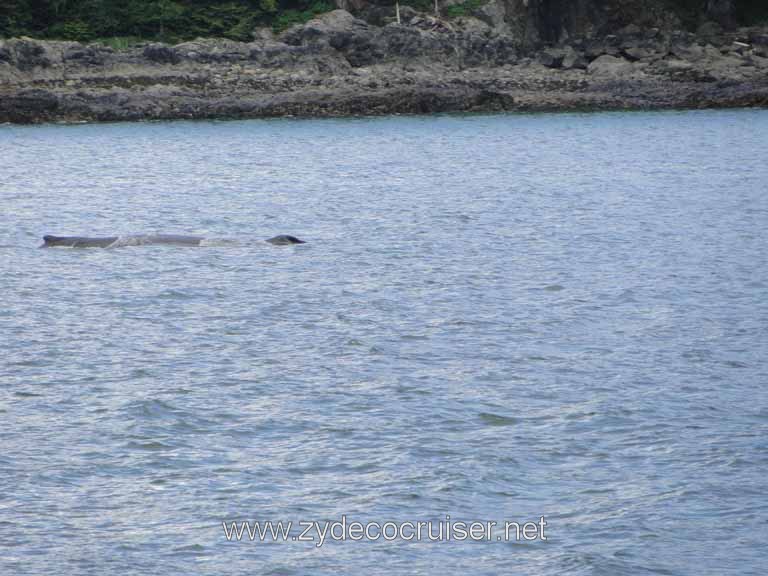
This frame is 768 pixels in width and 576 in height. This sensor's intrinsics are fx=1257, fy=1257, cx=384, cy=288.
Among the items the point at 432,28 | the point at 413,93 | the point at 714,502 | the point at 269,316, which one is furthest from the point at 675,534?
the point at 432,28

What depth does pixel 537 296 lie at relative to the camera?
17375mm

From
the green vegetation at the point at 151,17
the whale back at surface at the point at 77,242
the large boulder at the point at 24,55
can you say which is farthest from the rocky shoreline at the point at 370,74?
the whale back at surface at the point at 77,242

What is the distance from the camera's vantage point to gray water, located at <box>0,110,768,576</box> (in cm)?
872

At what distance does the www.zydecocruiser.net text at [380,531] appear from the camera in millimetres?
8656

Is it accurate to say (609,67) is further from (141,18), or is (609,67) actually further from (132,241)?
(132,241)

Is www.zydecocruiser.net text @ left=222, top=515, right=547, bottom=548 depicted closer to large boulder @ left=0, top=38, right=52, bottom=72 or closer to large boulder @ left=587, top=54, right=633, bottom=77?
large boulder @ left=0, top=38, right=52, bottom=72

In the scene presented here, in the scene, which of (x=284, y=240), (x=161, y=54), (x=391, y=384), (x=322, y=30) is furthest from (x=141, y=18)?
(x=391, y=384)

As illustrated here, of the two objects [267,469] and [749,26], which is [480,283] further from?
[749,26]

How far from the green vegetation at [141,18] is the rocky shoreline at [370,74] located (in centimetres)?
226

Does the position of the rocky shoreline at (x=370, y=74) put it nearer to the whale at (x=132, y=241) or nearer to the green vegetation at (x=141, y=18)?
the green vegetation at (x=141, y=18)

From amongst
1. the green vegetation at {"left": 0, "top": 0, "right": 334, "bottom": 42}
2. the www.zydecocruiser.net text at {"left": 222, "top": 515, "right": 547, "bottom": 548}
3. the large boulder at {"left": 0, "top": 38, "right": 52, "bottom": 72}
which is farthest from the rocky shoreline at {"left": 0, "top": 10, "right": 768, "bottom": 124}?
the www.zydecocruiser.net text at {"left": 222, "top": 515, "right": 547, "bottom": 548}

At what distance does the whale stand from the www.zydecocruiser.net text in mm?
14063

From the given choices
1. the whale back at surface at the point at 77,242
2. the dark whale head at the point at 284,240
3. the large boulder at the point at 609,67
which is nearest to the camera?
the whale back at surface at the point at 77,242

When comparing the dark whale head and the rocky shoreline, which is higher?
the rocky shoreline
